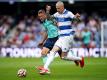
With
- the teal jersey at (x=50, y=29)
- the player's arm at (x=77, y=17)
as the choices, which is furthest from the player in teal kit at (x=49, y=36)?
the player's arm at (x=77, y=17)

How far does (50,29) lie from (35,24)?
16253mm

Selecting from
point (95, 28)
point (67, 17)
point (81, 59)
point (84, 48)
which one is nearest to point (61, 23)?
point (67, 17)

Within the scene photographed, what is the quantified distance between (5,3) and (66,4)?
4.46 meters

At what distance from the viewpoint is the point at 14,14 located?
1544 inches

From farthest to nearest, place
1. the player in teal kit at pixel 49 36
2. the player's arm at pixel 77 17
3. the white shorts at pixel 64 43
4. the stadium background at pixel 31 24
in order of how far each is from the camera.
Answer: the stadium background at pixel 31 24 → the player in teal kit at pixel 49 36 → the white shorts at pixel 64 43 → the player's arm at pixel 77 17

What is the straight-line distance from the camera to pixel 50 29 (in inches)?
815

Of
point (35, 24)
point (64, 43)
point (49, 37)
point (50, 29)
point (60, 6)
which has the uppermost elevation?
point (35, 24)

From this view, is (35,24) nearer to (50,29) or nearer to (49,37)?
(49,37)

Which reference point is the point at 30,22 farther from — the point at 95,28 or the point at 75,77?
the point at 75,77

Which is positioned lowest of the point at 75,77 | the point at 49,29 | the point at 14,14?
the point at 75,77

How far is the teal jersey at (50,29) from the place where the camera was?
67.4 ft

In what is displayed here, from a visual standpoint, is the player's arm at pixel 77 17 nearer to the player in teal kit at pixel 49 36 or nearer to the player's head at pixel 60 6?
the player's head at pixel 60 6

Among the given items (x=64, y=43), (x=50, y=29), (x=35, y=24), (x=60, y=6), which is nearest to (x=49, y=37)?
(x=50, y=29)

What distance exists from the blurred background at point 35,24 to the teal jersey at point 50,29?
12.8 m
